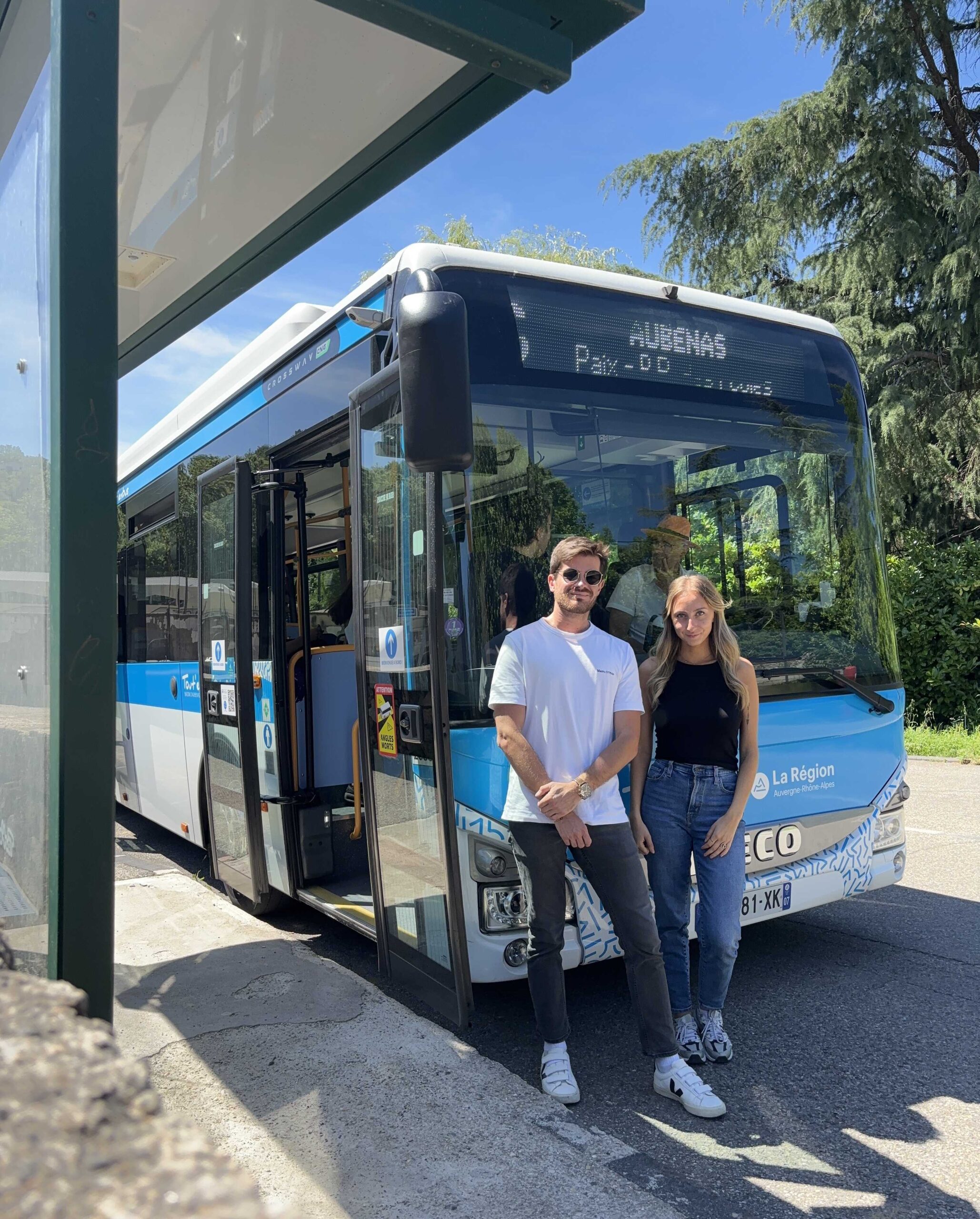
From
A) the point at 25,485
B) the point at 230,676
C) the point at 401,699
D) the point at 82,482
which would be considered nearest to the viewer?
the point at 82,482

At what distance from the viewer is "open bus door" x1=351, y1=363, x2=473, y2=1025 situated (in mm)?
3945

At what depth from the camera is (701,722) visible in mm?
4043

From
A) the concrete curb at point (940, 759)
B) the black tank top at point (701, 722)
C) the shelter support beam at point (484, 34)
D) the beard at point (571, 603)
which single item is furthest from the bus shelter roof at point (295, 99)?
the concrete curb at point (940, 759)

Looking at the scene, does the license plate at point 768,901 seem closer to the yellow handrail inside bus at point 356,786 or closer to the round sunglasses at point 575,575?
the round sunglasses at point 575,575

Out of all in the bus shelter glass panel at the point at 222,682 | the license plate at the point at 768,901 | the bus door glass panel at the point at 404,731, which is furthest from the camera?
the bus shelter glass panel at the point at 222,682

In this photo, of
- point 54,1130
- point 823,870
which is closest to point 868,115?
point 823,870

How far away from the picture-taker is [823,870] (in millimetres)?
4758

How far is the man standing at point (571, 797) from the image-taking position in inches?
147

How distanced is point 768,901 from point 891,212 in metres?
13.5

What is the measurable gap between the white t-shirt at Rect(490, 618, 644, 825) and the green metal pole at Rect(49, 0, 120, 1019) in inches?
67.9

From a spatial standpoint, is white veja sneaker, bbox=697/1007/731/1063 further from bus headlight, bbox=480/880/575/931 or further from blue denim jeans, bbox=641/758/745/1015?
bus headlight, bbox=480/880/575/931

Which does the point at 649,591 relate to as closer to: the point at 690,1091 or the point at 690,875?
the point at 690,875

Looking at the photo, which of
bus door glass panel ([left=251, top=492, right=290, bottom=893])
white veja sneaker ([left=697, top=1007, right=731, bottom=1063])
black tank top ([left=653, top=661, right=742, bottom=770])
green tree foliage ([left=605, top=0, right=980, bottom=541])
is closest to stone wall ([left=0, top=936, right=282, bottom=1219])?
black tank top ([left=653, top=661, right=742, bottom=770])

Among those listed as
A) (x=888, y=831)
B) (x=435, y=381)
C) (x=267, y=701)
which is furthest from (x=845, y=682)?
(x=267, y=701)
